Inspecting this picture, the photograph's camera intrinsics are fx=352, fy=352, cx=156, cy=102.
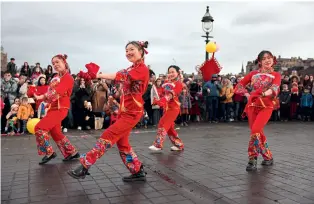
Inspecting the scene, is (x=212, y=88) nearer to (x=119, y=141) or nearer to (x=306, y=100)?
(x=306, y=100)

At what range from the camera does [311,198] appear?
427 cm

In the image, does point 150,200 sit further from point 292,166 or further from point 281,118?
point 281,118

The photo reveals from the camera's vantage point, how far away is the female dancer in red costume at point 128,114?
4.68 meters

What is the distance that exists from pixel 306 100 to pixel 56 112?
1248 cm

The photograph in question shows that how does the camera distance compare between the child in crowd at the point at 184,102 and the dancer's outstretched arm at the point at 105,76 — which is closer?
the dancer's outstretched arm at the point at 105,76

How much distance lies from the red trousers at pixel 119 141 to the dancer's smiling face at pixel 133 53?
772 mm

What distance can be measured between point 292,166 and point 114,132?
129 inches

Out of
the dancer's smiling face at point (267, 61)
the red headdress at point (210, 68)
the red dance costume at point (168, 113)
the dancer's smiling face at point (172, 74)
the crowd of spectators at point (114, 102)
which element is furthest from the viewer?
the red headdress at point (210, 68)

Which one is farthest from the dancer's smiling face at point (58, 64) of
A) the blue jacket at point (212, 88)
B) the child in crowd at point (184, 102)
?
the blue jacket at point (212, 88)

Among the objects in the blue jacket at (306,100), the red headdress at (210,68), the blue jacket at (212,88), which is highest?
the red headdress at (210,68)

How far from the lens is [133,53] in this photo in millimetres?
4977

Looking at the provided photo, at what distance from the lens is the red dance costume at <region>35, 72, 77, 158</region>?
6301 mm

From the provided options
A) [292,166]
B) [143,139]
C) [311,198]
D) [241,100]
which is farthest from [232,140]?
[241,100]

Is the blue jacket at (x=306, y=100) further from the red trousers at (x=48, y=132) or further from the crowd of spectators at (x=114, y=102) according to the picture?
the red trousers at (x=48, y=132)
